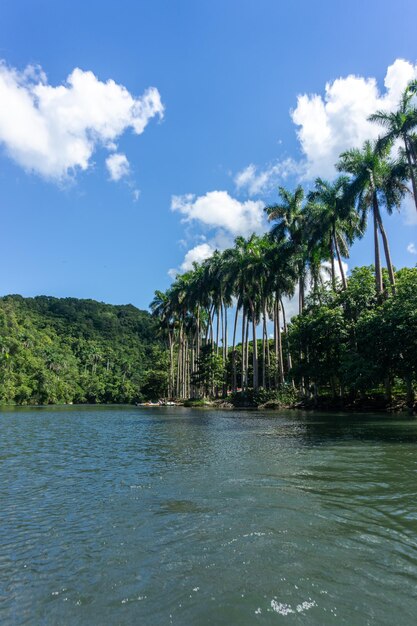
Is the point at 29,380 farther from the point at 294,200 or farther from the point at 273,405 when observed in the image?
the point at 294,200

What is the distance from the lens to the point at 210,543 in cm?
595

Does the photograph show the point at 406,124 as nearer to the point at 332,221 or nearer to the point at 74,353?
the point at 332,221

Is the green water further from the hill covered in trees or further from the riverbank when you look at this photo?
the hill covered in trees

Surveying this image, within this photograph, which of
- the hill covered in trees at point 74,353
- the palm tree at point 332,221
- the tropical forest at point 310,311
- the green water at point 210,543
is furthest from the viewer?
the hill covered in trees at point 74,353

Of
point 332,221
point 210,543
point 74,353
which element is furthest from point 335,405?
point 74,353

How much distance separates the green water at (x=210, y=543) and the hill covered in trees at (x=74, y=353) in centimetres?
7960

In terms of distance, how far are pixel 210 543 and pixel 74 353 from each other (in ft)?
447

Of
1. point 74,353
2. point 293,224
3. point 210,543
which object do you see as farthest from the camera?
point 74,353

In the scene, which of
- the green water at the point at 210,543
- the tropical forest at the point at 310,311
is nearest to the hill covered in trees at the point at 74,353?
the tropical forest at the point at 310,311

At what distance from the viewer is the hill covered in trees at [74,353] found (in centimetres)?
9081

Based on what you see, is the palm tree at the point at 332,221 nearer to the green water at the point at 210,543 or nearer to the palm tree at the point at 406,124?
the palm tree at the point at 406,124

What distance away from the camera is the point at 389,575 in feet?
16.0

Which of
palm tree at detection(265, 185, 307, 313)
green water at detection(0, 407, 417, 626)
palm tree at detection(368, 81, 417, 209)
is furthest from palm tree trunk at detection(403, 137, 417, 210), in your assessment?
green water at detection(0, 407, 417, 626)

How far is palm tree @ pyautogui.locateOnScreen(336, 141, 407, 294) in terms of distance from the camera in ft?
127
